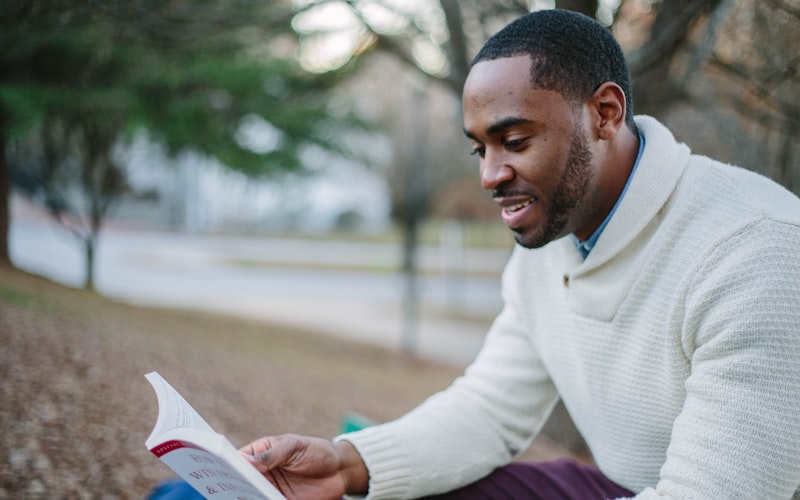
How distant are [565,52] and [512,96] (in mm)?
172

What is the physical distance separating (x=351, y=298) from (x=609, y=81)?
12.9 meters

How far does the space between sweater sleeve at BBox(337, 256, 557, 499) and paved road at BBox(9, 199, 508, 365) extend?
7.33 m

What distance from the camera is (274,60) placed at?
782 centimetres

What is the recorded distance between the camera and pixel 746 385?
1.39 metres

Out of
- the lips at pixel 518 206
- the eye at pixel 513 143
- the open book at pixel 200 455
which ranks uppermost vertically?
the eye at pixel 513 143

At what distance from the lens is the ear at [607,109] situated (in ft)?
5.76

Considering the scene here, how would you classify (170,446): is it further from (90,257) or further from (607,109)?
(90,257)

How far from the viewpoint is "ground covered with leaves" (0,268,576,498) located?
2992 millimetres

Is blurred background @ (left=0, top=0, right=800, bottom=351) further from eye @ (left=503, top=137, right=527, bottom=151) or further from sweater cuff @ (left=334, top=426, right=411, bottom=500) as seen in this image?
sweater cuff @ (left=334, top=426, right=411, bottom=500)

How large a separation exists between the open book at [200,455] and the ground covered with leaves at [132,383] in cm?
142

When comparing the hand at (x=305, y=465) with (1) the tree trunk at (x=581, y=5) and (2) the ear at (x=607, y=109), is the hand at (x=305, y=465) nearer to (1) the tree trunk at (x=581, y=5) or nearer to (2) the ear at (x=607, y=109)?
(2) the ear at (x=607, y=109)

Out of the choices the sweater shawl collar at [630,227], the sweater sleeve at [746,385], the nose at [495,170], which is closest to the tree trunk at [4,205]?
the nose at [495,170]

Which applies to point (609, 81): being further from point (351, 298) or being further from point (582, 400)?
point (351, 298)

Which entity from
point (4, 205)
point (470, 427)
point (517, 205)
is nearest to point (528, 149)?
point (517, 205)
